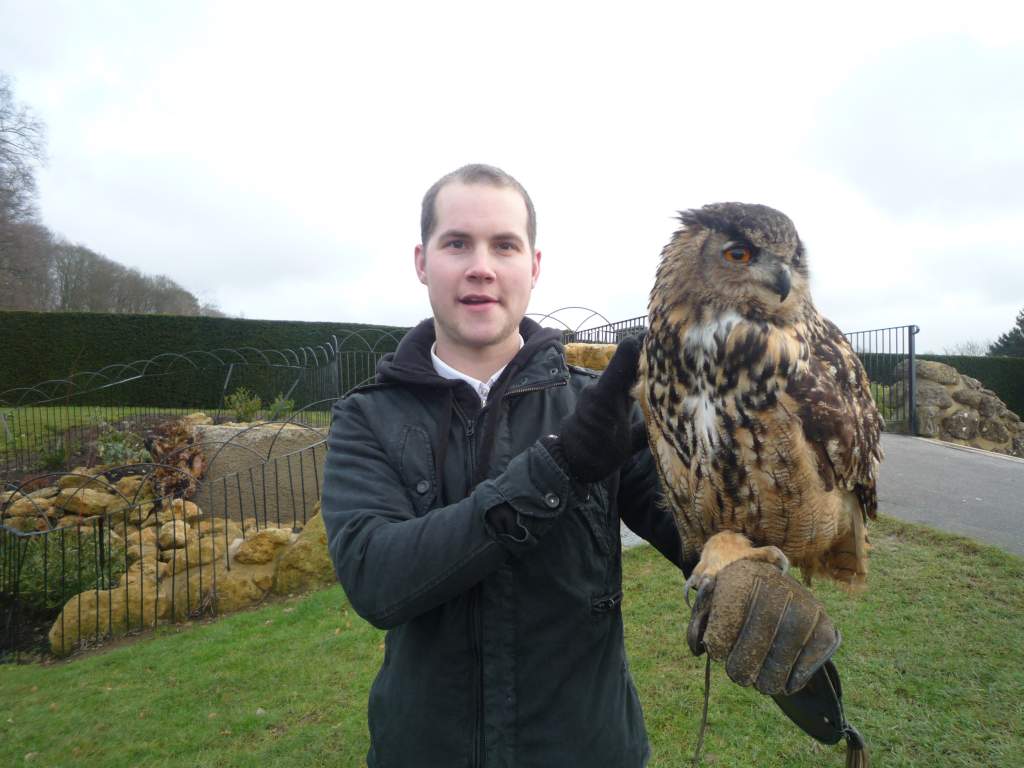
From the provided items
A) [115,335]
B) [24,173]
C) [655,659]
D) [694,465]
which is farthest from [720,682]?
[24,173]

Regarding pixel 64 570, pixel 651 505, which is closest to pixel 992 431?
pixel 651 505

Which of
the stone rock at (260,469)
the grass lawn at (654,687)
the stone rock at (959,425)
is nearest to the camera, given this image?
the grass lawn at (654,687)

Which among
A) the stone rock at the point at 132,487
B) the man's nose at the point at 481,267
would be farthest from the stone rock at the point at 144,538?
the man's nose at the point at 481,267

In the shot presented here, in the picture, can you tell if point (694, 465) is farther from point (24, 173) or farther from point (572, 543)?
point (24, 173)

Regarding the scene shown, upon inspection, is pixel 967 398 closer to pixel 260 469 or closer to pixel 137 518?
pixel 260 469

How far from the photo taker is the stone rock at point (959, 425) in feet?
33.8

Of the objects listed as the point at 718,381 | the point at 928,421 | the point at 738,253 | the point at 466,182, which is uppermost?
the point at 466,182

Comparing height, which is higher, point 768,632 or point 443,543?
point 443,543

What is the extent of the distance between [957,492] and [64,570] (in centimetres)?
908

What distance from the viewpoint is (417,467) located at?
1399mm

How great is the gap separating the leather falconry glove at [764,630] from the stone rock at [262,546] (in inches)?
198

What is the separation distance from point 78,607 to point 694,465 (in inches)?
213

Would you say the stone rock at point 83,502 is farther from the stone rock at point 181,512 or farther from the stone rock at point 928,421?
the stone rock at point 928,421

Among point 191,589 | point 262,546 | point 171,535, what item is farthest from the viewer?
point 171,535
